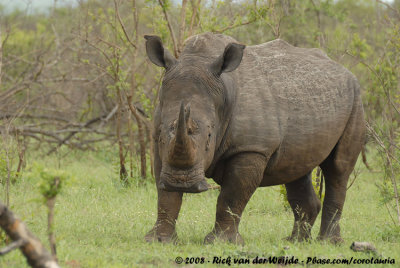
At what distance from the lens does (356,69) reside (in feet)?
51.7

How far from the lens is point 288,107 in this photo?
255 inches

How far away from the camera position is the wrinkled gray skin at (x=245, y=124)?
5613 mm

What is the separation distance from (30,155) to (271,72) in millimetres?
7063

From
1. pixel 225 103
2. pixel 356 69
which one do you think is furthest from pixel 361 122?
pixel 356 69

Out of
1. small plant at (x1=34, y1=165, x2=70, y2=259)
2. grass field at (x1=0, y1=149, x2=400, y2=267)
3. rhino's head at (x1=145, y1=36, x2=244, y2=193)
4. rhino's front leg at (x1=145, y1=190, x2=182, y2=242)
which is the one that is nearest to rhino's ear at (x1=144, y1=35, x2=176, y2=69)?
rhino's head at (x1=145, y1=36, x2=244, y2=193)

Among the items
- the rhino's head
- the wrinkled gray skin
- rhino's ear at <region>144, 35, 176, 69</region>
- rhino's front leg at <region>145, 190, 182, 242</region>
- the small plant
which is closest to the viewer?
the small plant

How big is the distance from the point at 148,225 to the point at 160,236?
1068 millimetres

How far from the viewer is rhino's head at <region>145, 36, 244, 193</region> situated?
5.36 meters

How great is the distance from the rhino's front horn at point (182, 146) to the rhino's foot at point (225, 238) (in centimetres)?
103

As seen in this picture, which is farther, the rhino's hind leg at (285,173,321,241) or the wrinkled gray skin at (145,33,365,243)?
the rhino's hind leg at (285,173,321,241)

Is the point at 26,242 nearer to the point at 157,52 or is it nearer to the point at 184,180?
the point at 184,180

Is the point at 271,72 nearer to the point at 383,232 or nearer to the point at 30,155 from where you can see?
the point at 383,232

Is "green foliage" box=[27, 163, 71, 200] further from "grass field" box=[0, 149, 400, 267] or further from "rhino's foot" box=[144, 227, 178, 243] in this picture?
"rhino's foot" box=[144, 227, 178, 243]

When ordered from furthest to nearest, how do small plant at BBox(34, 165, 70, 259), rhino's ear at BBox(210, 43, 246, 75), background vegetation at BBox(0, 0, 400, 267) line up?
1. rhino's ear at BBox(210, 43, 246, 75)
2. background vegetation at BBox(0, 0, 400, 267)
3. small plant at BBox(34, 165, 70, 259)
